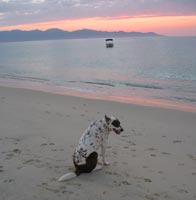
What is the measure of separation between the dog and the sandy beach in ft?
0.46

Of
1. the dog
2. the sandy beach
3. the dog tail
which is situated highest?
the dog

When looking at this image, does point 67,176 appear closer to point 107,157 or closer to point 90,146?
point 90,146

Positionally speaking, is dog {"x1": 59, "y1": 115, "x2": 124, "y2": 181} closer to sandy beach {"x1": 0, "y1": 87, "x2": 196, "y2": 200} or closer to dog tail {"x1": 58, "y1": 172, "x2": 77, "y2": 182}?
dog tail {"x1": 58, "y1": 172, "x2": 77, "y2": 182}

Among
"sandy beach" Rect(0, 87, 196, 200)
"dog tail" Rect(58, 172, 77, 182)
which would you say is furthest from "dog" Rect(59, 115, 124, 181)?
"sandy beach" Rect(0, 87, 196, 200)

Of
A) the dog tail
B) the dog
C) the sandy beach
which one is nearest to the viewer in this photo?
the sandy beach

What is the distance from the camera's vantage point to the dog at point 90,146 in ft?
19.3

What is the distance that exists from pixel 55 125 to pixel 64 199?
5.01 meters

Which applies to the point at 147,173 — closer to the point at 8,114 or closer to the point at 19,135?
the point at 19,135

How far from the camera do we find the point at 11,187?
5.49 meters

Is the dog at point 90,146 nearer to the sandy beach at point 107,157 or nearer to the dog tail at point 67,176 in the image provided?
the dog tail at point 67,176

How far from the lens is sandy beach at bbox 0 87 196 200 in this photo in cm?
540

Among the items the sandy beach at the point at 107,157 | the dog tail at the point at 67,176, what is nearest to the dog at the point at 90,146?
the dog tail at the point at 67,176

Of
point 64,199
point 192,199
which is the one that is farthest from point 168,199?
point 64,199

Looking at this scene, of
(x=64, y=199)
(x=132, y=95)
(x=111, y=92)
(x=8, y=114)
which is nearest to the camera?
(x=64, y=199)
